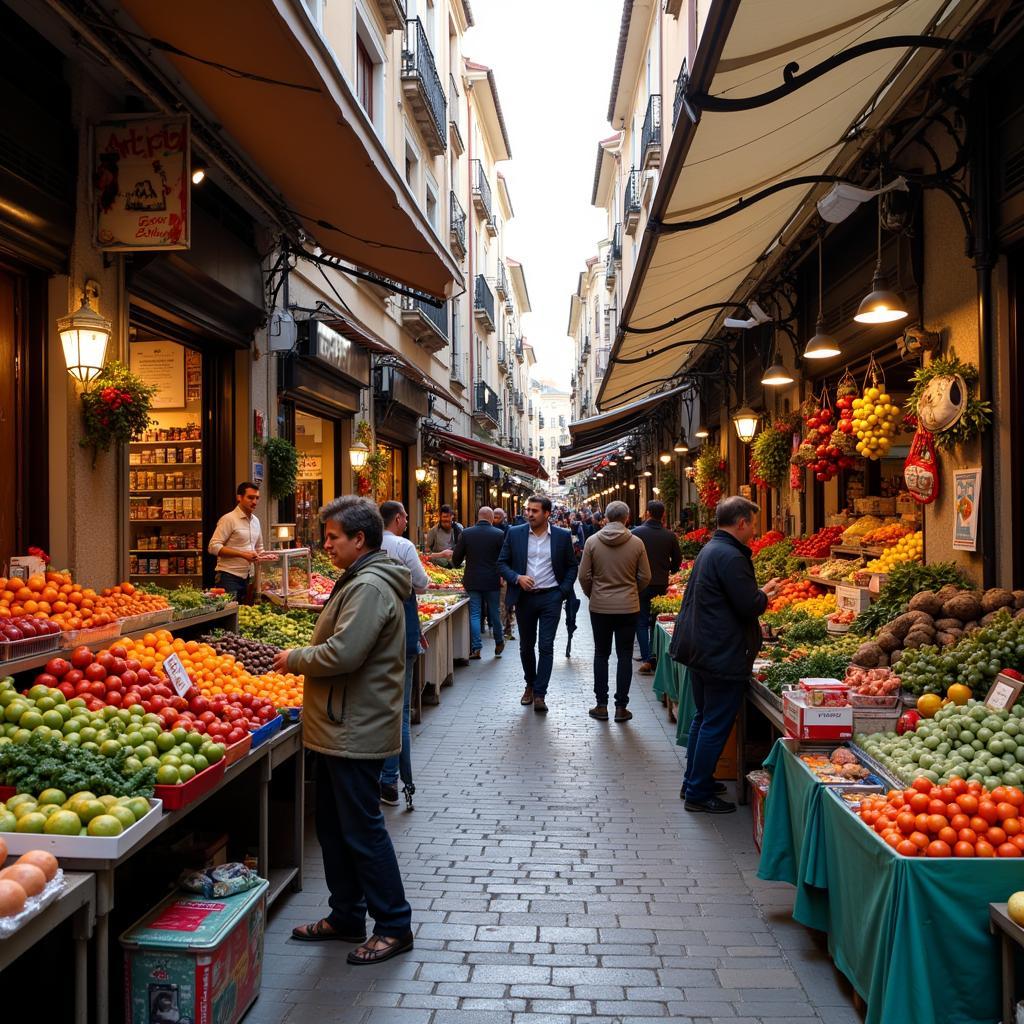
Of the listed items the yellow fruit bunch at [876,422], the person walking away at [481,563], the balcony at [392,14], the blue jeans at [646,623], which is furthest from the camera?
the balcony at [392,14]

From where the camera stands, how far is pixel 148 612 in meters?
5.68

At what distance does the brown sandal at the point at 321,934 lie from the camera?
4156 mm

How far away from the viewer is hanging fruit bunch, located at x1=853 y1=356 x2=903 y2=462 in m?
7.21

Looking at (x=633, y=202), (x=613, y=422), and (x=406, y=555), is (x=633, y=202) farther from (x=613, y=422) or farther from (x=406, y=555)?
(x=406, y=555)

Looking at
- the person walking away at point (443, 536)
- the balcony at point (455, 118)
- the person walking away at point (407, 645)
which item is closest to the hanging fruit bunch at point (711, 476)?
the person walking away at point (443, 536)

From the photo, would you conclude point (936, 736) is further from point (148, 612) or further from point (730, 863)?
point (148, 612)

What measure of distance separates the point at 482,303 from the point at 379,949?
29.7m

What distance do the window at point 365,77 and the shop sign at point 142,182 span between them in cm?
904

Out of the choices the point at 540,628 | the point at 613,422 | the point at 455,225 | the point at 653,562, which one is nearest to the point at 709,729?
the point at 540,628

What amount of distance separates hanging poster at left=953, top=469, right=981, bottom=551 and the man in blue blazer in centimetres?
385

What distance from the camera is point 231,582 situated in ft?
28.2

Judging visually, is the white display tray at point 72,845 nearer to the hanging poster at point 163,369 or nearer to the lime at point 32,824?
the lime at point 32,824

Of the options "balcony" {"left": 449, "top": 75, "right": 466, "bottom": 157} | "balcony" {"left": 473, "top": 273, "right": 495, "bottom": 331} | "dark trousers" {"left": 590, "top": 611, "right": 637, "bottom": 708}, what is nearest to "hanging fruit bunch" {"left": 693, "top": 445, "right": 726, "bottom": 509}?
"dark trousers" {"left": 590, "top": 611, "right": 637, "bottom": 708}

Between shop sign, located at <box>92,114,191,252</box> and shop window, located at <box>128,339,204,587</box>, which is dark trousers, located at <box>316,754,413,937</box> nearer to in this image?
shop sign, located at <box>92,114,191,252</box>
